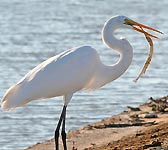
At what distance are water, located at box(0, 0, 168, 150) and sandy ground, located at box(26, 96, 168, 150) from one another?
88 cm

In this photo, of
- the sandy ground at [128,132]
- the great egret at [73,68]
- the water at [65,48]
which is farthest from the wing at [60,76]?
the water at [65,48]

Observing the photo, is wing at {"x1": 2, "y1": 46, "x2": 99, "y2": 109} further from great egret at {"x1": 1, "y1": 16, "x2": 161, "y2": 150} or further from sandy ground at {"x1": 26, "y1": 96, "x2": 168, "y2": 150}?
sandy ground at {"x1": 26, "y1": 96, "x2": 168, "y2": 150}

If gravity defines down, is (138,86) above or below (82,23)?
below

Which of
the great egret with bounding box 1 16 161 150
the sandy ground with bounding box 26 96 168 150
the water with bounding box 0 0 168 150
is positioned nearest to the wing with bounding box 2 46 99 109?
the great egret with bounding box 1 16 161 150

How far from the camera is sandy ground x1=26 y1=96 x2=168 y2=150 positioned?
35.8 ft

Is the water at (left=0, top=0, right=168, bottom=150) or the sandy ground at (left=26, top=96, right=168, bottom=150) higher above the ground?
the water at (left=0, top=0, right=168, bottom=150)

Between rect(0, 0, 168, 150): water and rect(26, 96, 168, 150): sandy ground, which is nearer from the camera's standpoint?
rect(26, 96, 168, 150): sandy ground

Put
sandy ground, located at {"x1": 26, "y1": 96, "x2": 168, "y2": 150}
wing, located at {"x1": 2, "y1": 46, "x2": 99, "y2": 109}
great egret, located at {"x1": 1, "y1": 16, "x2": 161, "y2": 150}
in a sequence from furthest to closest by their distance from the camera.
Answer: sandy ground, located at {"x1": 26, "y1": 96, "x2": 168, "y2": 150} → great egret, located at {"x1": 1, "y1": 16, "x2": 161, "y2": 150} → wing, located at {"x1": 2, "y1": 46, "x2": 99, "y2": 109}

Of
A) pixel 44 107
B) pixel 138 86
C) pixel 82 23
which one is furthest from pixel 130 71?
pixel 82 23

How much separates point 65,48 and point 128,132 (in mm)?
11341

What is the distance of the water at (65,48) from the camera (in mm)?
15172

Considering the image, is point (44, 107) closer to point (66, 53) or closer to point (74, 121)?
point (74, 121)

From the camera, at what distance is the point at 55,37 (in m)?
26.8

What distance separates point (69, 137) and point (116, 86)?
5332mm
